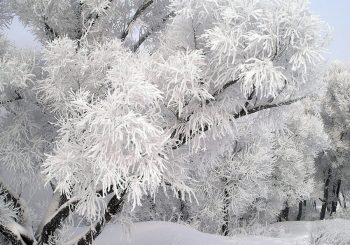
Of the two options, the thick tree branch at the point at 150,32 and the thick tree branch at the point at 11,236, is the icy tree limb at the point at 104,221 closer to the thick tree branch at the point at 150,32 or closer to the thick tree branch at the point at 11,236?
the thick tree branch at the point at 11,236

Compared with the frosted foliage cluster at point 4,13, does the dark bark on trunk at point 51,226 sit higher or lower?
lower

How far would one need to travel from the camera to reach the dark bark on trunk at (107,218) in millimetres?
7512

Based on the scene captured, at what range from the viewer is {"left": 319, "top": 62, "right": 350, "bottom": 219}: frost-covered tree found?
24797mm

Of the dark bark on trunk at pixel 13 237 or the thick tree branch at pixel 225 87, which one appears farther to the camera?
the dark bark on trunk at pixel 13 237

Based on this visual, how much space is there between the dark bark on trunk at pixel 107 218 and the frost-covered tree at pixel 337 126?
65.3ft

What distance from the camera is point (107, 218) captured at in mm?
7672

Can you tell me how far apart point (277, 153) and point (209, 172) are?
24.9 ft

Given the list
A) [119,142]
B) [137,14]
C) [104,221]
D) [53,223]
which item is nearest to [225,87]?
[119,142]

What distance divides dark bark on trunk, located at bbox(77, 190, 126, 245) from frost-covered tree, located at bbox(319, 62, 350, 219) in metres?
19.9

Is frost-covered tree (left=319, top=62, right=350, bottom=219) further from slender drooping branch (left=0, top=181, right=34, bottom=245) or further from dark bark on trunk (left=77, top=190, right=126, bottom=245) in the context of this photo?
slender drooping branch (left=0, top=181, right=34, bottom=245)

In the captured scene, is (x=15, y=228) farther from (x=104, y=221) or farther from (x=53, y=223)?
(x=104, y=221)

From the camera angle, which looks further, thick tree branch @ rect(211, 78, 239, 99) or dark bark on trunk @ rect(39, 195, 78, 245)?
dark bark on trunk @ rect(39, 195, 78, 245)

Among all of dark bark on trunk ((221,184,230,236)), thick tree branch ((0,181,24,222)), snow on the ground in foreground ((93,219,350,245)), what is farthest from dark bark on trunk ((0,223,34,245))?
dark bark on trunk ((221,184,230,236))

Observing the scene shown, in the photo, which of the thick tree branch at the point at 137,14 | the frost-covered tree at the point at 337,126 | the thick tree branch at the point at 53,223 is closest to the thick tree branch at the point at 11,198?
the thick tree branch at the point at 53,223
